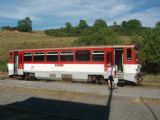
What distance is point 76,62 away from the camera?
88.0ft

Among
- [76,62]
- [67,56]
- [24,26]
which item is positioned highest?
[24,26]

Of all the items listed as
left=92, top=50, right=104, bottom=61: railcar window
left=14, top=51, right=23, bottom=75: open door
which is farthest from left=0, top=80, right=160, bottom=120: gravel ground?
left=14, top=51, right=23, bottom=75: open door

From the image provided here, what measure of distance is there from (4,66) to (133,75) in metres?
24.9

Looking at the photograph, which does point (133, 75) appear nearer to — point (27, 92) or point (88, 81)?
point (88, 81)

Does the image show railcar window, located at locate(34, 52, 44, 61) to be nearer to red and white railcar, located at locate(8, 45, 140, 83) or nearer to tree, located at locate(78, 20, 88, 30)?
red and white railcar, located at locate(8, 45, 140, 83)

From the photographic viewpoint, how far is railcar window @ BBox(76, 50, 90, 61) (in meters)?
26.1

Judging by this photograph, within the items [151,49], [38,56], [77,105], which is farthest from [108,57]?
[151,49]

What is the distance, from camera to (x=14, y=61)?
1248 inches

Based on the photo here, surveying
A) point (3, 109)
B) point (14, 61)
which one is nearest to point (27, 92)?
point (3, 109)

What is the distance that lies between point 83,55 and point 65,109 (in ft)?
39.1

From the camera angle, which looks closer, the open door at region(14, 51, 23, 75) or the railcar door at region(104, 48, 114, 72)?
the railcar door at region(104, 48, 114, 72)

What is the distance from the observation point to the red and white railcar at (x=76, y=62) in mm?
24609

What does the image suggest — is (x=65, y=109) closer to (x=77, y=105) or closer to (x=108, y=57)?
(x=77, y=105)

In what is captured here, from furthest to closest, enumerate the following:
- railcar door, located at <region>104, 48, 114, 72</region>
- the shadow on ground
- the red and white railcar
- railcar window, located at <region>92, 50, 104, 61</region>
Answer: railcar window, located at <region>92, 50, 104, 61</region> → railcar door, located at <region>104, 48, 114, 72</region> → the red and white railcar → the shadow on ground
